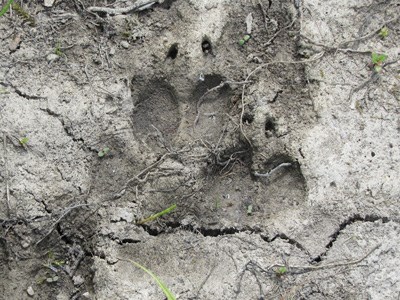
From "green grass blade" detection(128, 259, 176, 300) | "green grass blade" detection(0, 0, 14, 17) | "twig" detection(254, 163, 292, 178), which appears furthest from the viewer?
"twig" detection(254, 163, 292, 178)

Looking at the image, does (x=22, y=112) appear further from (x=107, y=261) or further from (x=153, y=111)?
(x=107, y=261)

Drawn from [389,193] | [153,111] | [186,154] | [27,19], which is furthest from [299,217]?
[27,19]

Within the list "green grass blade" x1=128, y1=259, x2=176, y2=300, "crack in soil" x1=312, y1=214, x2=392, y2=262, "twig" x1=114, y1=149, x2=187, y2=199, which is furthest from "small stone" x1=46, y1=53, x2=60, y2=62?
"crack in soil" x1=312, y1=214, x2=392, y2=262

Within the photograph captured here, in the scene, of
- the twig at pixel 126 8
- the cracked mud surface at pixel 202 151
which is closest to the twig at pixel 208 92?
the cracked mud surface at pixel 202 151

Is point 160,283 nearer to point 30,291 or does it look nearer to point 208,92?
point 30,291

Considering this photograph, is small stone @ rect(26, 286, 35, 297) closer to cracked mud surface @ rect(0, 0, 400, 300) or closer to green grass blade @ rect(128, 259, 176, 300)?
cracked mud surface @ rect(0, 0, 400, 300)

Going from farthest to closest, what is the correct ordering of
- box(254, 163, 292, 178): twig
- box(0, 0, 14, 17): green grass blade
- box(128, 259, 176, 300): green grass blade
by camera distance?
box(254, 163, 292, 178): twig → box(0, 0, 14, 17): green grass blade → box(128, 259, 176, 300): green grass blade

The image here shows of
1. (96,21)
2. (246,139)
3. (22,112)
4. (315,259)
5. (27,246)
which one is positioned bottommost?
(315,259)
